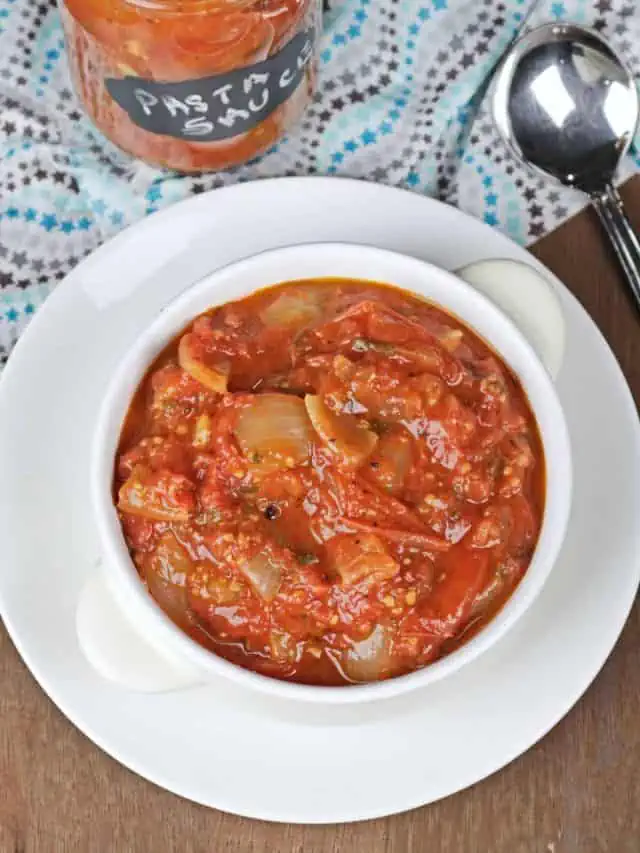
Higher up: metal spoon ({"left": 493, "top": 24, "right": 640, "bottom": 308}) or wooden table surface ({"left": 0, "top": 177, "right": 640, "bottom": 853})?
metal spoon ({"left": 493, "top": 24, "right": 640, "bottom": 308})

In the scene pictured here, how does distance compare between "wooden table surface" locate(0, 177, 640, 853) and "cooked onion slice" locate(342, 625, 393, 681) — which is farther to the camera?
"wooden table surface" locate(0, 177, 640, 853)

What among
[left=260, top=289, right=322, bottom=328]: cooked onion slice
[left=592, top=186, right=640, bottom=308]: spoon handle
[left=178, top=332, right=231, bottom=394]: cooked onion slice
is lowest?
[left=178, top=332, right=231, bottom=394]: cooked onion slice

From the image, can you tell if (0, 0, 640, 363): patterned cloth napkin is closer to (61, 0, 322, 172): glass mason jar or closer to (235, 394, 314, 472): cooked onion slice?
(61, 0, 322, 172): glass mason jar

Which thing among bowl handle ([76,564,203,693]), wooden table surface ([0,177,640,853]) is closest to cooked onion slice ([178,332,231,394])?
bowl handle ([76,564,203,693])

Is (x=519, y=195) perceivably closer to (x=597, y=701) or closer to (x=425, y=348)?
(x=425, y=348)

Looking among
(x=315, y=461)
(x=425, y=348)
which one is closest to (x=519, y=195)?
(x=425, y=348)

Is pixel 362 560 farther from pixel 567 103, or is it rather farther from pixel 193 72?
pixel 567 103
